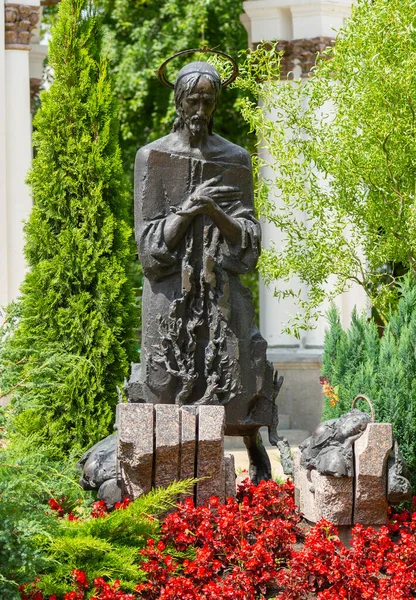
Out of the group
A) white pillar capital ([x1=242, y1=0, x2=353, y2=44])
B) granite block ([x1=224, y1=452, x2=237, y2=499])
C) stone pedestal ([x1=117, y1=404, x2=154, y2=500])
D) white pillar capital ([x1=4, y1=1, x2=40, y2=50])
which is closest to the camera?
stone pedestal ([x1=117, y1=404, x2=154, y2=500])

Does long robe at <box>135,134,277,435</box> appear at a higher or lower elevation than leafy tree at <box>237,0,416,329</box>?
lower

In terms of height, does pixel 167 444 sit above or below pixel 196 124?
below

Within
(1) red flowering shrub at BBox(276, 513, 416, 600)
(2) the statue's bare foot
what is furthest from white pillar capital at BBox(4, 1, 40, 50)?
(1) red flowering shrub at BBox(276, 513, 416, 600)

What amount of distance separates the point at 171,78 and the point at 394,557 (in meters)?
11.8

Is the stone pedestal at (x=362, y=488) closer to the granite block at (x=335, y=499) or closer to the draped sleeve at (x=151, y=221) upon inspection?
the granite block at (x=335, y=499)

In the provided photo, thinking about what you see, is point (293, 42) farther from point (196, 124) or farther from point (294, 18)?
point (196, 124)

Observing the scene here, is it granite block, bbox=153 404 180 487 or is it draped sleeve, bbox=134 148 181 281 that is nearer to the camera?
granite block, bbox=153 404 180 487

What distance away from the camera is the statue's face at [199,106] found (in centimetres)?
625

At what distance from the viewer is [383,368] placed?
7754 mm

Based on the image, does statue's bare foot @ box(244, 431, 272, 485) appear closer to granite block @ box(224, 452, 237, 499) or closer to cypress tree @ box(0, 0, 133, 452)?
granite block @ box(224, 452, 237, 499)

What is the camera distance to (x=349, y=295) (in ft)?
45.5

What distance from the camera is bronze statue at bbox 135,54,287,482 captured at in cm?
629

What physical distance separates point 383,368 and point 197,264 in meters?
1.99

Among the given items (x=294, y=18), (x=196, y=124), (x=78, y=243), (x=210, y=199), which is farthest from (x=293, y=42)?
(x=210, y=199)
